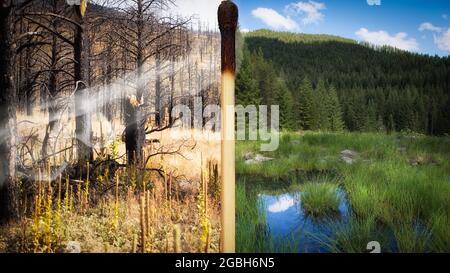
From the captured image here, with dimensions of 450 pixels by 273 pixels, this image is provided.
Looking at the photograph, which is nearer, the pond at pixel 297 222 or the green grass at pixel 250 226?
the green grass at pixel 250 226

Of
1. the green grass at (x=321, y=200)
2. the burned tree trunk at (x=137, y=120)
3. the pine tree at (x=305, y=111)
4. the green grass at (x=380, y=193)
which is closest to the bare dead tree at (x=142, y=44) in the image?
the burned tree trunk at (x=137, y=120)

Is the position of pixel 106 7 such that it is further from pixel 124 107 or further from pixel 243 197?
pixel 243 197

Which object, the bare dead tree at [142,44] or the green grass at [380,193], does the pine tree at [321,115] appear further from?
the bare dead tree at [142,44]

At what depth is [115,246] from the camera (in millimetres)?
3154

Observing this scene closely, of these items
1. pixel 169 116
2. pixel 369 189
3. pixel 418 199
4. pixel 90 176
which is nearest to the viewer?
pixel 90 176

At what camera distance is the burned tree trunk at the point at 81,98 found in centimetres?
377

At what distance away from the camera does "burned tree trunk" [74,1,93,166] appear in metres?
3.77

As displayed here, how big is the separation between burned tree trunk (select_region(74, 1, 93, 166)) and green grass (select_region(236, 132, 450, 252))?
1.96m

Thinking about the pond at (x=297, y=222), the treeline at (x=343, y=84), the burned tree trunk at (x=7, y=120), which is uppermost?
the treeline at (x=343, y=84)

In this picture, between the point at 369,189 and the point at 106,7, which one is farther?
the point at 369,189

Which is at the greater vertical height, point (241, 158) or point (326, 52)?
point (326, 52)

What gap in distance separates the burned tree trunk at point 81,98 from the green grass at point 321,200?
3054mm

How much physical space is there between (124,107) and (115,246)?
1.58 metres
